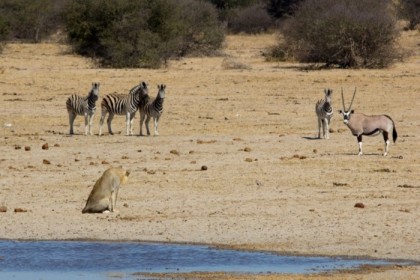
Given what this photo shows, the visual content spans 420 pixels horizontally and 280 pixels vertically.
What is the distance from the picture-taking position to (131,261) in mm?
10766

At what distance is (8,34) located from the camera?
4406cm

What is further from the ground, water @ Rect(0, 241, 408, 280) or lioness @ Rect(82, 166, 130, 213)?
lioness @ Rect(82, 166, 130, 213)

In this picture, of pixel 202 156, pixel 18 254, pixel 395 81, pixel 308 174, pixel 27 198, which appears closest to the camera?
pixel 18 254

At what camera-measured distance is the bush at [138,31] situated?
110ft

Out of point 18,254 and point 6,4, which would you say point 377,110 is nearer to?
point 18,254

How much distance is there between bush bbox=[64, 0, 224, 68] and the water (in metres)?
21.6

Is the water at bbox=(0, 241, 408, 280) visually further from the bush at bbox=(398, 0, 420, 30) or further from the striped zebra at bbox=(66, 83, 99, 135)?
the bush at bbox=(398, 0, 420, 30)

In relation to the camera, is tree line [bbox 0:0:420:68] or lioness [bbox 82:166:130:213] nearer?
lioness [bbox 82:166:130:213]

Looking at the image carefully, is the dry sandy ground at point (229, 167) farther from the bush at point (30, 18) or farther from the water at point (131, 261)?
the bush at point (30, 18)

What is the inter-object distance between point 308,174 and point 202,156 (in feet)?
7.69

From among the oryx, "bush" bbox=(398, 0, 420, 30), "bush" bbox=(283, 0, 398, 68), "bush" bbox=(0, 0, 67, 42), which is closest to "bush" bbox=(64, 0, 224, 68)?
"bush" bbox=(283, 0, 398, 68)

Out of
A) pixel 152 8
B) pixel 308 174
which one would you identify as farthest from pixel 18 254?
pixel 152 8

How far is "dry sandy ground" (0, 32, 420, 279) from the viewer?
12.0m

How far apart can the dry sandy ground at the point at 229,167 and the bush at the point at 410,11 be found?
20.8m
